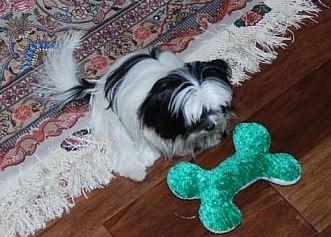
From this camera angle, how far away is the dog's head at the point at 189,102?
5.24 ft

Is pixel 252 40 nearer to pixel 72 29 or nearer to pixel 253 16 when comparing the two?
pixel 253 16

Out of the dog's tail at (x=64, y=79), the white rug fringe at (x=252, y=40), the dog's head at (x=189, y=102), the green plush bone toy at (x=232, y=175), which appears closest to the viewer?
the dog's head at (x=189, y=102)

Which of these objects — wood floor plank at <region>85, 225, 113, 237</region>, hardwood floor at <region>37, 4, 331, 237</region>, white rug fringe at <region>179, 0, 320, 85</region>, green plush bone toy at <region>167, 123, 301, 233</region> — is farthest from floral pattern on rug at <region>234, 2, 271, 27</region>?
wood floor plank at <region>85, 225, 113, 237</region>

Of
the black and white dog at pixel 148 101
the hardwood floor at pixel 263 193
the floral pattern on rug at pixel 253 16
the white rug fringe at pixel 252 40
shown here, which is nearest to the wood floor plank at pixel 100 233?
the hardwood floor at pixel 263 193

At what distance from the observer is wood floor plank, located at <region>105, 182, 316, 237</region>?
1.80 m

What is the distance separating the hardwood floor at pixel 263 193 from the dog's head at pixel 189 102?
0.22 m

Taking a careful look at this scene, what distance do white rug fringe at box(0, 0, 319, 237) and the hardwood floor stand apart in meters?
0.03

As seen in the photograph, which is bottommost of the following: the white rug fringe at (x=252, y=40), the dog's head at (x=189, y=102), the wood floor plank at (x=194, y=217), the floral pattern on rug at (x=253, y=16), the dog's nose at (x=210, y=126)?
the wood floor plank at (x=194, y=217)

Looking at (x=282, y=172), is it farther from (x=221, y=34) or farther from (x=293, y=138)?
(x=221, y=34)

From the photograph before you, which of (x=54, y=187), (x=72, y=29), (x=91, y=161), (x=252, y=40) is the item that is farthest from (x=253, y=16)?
(x=54, y=187)

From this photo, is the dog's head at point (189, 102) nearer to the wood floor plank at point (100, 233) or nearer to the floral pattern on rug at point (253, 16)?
the wood floor plank at point (100, 233)

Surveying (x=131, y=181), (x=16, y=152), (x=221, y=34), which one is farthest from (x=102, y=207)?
(x=221, y=34)

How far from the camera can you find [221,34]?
2055 millimetres

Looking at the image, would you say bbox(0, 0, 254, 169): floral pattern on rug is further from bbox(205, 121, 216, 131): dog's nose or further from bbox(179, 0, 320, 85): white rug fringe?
bbox(205, 121, 216, 131): dog's nose
